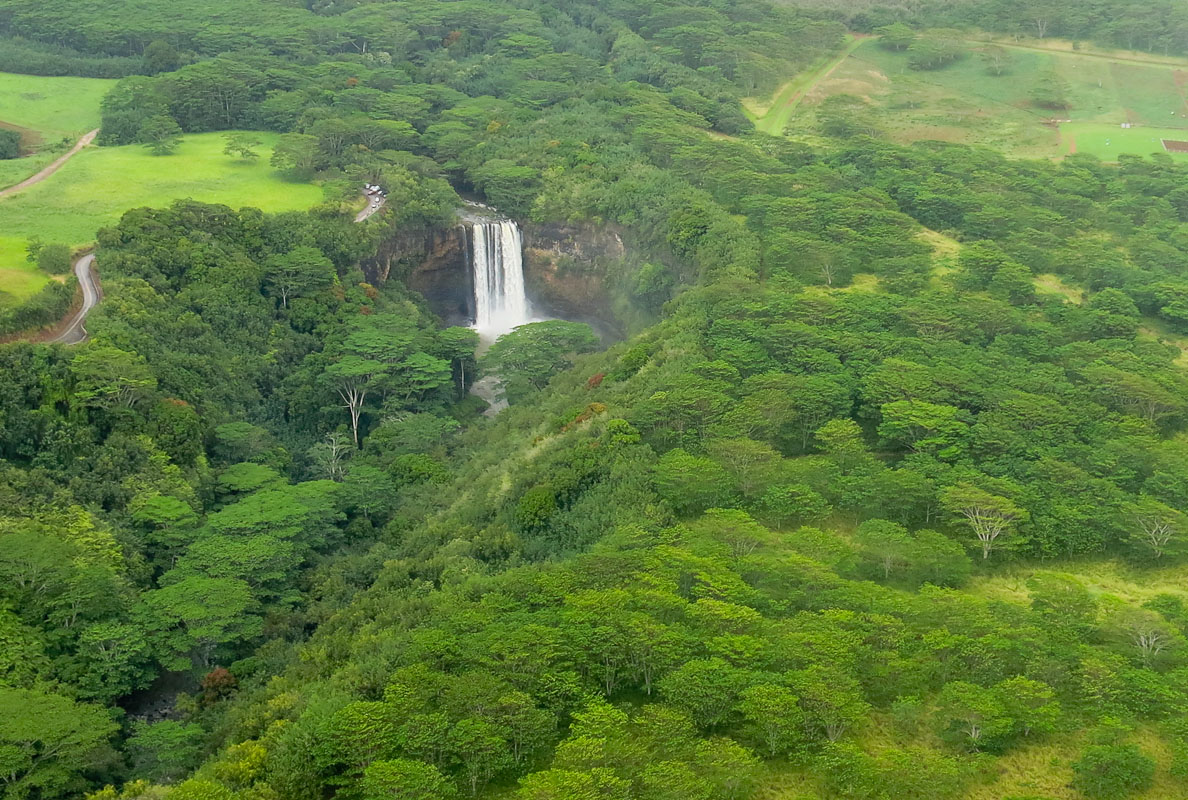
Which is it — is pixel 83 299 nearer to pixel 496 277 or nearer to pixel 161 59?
pixel 496 277

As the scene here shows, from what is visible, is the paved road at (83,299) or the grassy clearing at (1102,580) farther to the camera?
the paved road at (83,299)

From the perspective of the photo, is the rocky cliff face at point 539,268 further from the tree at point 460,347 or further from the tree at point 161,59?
the tree at point 161,59

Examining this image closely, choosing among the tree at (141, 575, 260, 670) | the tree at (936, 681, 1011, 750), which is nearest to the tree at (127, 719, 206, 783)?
the tree at (141, 575, 260, 670)

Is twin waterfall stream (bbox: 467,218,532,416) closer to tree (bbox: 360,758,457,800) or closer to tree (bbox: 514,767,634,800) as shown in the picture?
tree (bbox: 360,758,457,800)

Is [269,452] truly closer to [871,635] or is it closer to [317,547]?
[317,547]

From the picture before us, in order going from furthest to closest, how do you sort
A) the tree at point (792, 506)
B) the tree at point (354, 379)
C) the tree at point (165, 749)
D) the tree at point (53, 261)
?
the tree at point (354, 379) < the tree at point (53, 261) < the tree at point (792, 506) < the tree at point (165, 749)

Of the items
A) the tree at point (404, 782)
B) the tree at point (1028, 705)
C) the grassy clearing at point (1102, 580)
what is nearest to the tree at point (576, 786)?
the tree at point (404, 782)

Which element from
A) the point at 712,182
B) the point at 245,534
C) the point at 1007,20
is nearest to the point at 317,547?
the point at 245,534
